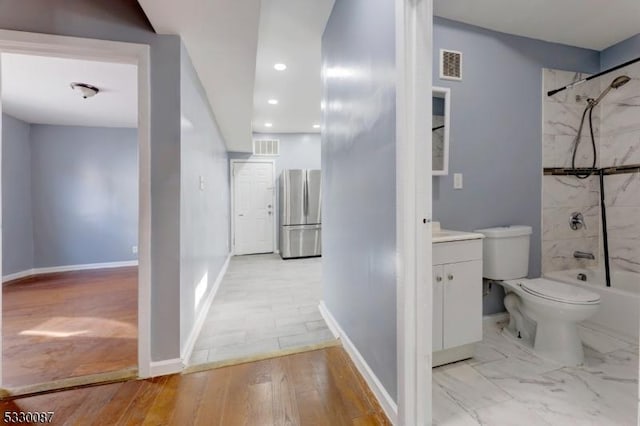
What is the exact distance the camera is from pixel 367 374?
1.55 metres

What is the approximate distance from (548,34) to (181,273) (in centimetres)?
345

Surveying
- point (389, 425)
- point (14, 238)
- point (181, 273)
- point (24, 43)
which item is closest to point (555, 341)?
point (389, 425)

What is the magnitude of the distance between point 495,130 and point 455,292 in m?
1.45

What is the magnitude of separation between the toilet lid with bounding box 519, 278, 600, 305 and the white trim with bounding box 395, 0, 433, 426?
113 cm

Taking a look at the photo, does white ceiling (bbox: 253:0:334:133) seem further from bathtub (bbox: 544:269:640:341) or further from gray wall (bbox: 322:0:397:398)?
bathtub (bbox: 544:269:640:341)

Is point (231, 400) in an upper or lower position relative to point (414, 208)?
lower

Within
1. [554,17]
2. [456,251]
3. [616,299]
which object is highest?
[554,17]

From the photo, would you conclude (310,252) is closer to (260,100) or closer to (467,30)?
(260,100)

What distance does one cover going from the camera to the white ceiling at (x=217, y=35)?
149cm

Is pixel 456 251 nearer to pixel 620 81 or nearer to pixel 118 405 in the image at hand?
pixel 118 405

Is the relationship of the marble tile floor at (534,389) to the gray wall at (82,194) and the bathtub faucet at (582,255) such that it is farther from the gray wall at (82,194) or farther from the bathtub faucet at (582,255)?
the gray wall at (82,194)

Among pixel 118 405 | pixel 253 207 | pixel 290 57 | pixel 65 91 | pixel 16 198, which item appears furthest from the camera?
pixel 253 207

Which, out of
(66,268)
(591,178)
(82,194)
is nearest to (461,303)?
(591,178)

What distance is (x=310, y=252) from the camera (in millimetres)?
5125
